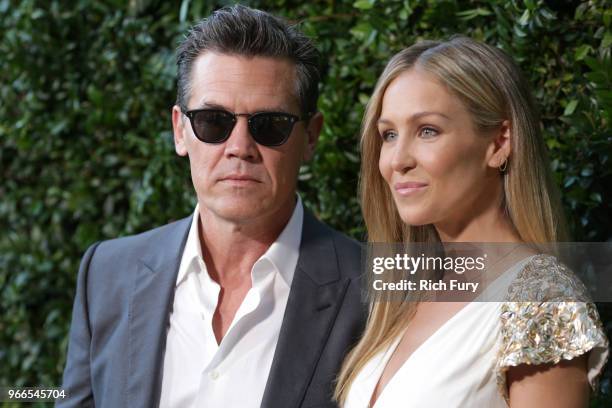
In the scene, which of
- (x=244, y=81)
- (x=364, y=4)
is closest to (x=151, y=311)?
(x=244, y=81)

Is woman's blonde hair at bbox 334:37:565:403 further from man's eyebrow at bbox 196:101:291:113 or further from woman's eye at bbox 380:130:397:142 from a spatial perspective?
man's eyebrow at bbox 196:101:291:113

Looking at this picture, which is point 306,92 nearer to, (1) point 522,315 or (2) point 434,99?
(2) point 434,99

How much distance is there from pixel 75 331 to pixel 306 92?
110 centimetres

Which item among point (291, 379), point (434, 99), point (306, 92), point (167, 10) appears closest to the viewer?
point (434, 99)

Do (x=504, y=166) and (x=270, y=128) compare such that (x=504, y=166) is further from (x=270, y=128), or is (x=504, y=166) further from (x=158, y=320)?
Result: (x=158, y=320)

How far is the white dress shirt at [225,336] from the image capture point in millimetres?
2500

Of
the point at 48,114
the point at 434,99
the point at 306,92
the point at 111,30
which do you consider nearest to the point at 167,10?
the point at 111,30

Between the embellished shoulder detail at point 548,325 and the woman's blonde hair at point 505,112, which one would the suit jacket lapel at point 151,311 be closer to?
the woman's blonde hair at point 505,112

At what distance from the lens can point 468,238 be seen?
7.52ft

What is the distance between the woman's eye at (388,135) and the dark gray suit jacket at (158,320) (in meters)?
0.52

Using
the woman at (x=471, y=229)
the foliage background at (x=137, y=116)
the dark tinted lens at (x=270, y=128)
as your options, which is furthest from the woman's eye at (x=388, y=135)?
the foliage background at (x=137, y=116)

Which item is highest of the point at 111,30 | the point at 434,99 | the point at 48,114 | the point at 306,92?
the point at 111,30

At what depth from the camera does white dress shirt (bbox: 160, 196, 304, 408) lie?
2.50 metres

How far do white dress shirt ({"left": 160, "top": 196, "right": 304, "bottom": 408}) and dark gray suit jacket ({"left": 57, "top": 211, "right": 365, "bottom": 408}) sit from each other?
36 millimetres
